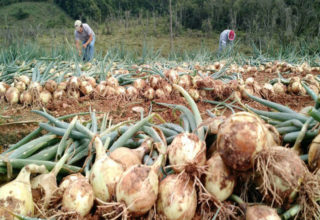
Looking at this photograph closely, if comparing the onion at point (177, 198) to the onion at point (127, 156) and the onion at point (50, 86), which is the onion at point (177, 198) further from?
the onion at point (50, 86)

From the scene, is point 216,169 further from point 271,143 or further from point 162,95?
→ point 162,95

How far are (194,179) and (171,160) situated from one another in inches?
5.5

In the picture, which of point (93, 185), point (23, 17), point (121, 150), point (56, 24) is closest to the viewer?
A: point (93, 185)

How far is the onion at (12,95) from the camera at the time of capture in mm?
3266

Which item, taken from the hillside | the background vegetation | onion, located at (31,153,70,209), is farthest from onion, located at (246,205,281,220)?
the hillside

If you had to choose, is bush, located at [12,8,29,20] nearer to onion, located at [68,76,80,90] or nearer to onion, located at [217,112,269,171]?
onion, located at [68,76,80,90]

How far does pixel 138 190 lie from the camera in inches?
39.4

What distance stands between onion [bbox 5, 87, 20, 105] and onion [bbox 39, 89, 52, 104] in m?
0.34

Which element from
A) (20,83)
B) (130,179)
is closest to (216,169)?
(130,179)

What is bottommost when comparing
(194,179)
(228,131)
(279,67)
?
(279,67)

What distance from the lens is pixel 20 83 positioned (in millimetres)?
3475

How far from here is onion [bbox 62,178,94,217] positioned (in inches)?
41.5

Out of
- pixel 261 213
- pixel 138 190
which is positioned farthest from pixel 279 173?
pixel 138 190

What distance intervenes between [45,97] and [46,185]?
2366mm
